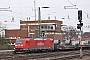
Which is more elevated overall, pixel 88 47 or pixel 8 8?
pixel 8 8

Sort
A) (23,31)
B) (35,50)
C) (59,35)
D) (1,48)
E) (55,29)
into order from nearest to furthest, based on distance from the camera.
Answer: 1. (35,50)
2. (1,48)
3. (23,31)
4. (59,35)
5. (55,29)

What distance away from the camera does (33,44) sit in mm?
48500

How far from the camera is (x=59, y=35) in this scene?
10762cm

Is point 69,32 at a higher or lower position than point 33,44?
higher

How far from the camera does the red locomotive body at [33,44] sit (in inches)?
1848

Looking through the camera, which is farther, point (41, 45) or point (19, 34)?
point (19, 34)

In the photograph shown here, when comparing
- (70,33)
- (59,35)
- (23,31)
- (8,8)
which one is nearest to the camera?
(8,8)

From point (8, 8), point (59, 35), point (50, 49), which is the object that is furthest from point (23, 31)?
point (8, 8)

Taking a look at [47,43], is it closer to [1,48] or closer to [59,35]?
[1,48]

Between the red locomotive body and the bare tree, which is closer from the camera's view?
the red locomotive body

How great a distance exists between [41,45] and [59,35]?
5779 centimetres

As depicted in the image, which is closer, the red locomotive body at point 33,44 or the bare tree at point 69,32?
the red locomotive body at point 33,44

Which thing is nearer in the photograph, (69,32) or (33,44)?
(33,44)

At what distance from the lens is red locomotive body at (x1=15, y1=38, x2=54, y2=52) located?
154ft
